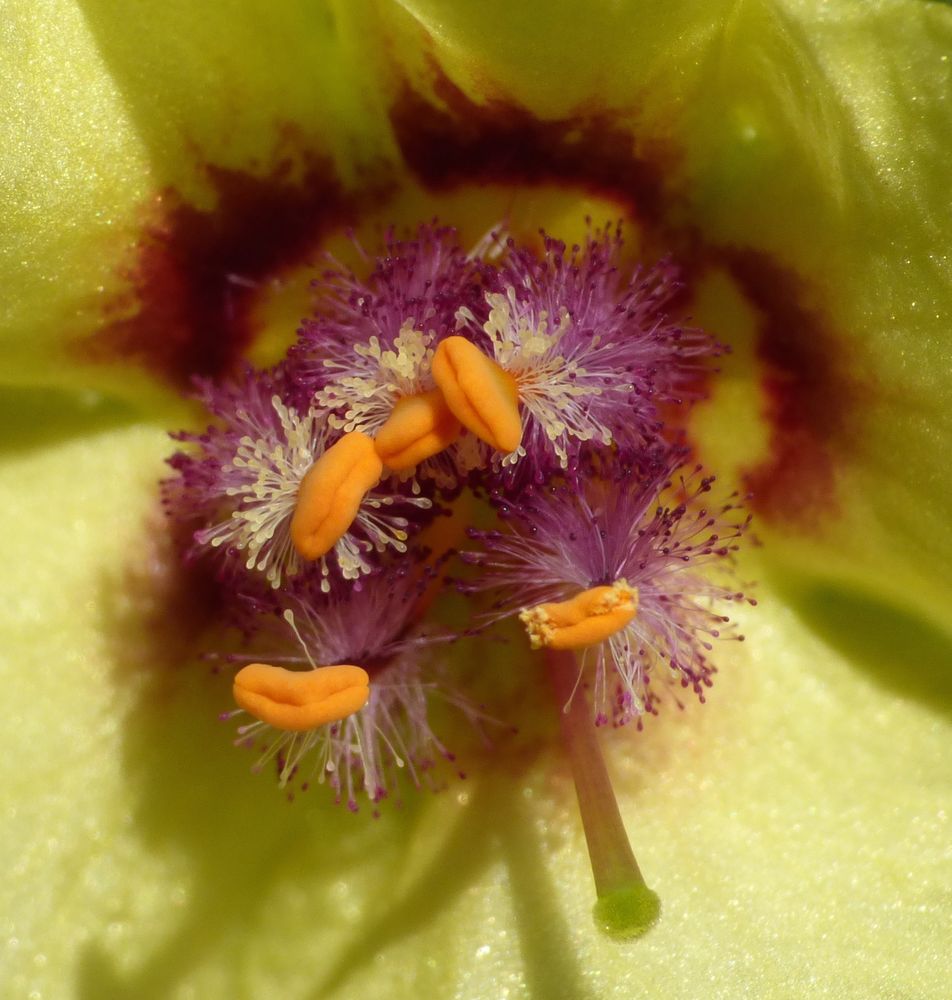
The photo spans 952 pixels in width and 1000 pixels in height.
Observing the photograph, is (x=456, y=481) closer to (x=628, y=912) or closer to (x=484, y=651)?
(x=484, y=651)

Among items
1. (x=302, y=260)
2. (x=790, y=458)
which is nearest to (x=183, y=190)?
(x=302, y=260)

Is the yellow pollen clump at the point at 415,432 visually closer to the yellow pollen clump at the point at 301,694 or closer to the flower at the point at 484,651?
the yellow pollen clump at the point at 301,694

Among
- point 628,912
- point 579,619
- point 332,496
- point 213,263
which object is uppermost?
point 213,263

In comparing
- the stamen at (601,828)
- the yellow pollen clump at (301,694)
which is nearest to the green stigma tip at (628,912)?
the stamen at (601,828)

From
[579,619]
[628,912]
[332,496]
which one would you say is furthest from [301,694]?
[628,912]

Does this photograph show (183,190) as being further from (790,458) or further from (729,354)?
(790,458)
